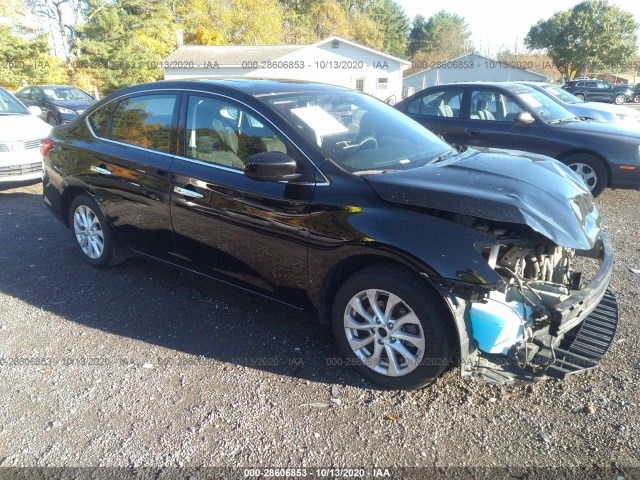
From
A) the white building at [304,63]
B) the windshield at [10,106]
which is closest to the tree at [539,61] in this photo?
the white building at [304,63]

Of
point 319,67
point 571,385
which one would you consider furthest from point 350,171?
point 319,67

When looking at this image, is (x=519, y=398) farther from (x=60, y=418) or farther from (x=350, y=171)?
(x=60, y=418)

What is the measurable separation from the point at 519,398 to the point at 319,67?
1333 inches

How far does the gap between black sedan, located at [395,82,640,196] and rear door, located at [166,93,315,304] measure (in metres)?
5.03

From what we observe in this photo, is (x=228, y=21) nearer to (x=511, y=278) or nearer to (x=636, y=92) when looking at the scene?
(x=636, y=92)

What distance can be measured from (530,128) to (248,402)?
239 inches

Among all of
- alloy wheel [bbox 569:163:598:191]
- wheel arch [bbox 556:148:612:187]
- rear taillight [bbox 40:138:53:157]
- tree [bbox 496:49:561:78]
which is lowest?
alloy wheel [bbox 569:163:598:191]

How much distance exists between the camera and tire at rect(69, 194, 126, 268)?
14.4ft

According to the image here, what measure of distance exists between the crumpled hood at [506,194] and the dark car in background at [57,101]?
15.4 metres

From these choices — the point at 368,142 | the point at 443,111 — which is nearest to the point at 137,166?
the point at 368,142

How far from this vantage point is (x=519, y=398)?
280 cm

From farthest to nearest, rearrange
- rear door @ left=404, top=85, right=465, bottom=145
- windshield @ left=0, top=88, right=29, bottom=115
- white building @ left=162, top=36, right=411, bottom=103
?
white building @ left=162, top=36, right=411, bottom=103 < windshield @ left=0, top=88, right=29, bottom=115 < rear door @ left=404, top=85, right=465, bottom=145

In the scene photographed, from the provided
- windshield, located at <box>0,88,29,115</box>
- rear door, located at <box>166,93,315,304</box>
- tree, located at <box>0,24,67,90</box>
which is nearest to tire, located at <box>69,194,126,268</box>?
rear door, located at <box>166,93,315,304</box>

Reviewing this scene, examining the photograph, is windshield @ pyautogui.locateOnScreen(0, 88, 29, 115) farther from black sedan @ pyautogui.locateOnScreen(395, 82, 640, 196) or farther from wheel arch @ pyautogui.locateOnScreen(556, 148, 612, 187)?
wheel arch @ pyautogui.locateOnScreen(556, 148, 612, 187)
